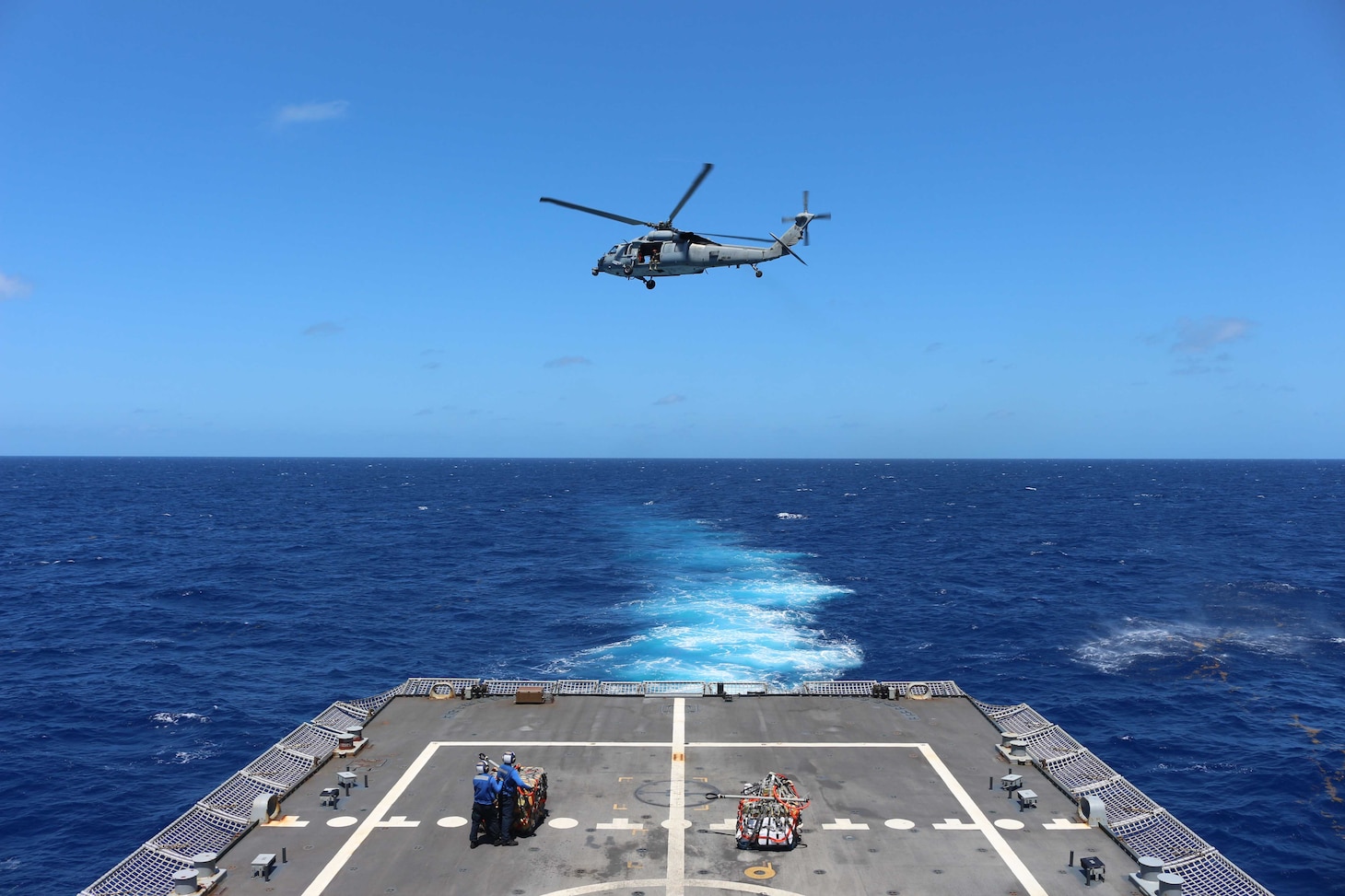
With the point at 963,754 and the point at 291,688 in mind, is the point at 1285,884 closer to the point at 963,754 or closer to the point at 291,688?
the point at 963,754

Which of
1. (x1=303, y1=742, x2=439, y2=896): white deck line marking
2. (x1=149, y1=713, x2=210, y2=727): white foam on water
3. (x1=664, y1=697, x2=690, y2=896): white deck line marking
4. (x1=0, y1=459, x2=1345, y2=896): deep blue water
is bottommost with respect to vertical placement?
(x1=149, y1=713, x2=210, y2=727): white foam on water

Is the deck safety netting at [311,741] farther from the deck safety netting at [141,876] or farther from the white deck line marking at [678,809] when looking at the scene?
the white deck line marking at [678,809]

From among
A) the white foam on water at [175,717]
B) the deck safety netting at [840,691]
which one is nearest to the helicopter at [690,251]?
the deck safety netting at [840,691]

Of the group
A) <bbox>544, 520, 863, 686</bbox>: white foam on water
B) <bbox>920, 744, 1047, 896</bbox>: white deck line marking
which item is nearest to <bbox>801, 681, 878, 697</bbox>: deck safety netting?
<bbox>920, 744, 1047, 896</bbox>: white deck line marking

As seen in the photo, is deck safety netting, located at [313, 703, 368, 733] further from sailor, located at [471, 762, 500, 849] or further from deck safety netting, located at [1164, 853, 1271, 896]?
deck safety netting, located at [1164, 853, 1271, 896]

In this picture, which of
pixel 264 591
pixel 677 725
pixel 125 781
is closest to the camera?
pixel 677 725

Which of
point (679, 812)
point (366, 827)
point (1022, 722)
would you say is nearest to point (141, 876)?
point (366, 827)

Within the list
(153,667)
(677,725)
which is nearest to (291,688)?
(153,667)

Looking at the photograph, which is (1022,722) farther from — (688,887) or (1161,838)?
(688,887)
